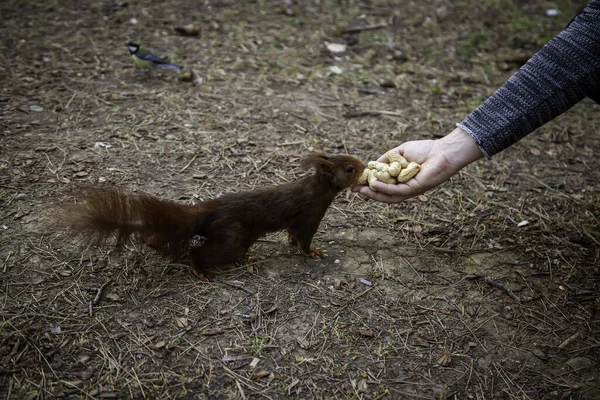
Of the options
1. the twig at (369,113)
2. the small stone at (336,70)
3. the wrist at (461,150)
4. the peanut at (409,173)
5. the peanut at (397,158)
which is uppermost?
the wrist at (461,150)

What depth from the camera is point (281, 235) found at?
320 centimetres

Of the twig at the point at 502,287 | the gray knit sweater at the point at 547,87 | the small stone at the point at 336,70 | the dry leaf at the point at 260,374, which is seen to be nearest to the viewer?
the dry leaf at the point at 260,374

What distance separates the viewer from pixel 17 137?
3.61 metres

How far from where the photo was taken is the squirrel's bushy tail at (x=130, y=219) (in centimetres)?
239

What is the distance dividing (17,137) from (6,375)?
202 centimetres

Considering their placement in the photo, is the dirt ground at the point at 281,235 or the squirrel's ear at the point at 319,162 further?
the squirrel's ear at the point at 319,162

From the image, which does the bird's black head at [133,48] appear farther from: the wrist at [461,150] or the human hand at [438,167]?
the wrist at [461,150]

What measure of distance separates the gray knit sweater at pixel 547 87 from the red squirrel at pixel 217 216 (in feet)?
2.49

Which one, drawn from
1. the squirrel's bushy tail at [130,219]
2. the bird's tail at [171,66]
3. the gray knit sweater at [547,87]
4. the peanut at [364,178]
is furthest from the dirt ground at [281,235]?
the gray knit sweater at [547,87]

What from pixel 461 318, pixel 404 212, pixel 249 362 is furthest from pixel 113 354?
pixel 404 212

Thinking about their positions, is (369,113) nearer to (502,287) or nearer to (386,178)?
(386,178)

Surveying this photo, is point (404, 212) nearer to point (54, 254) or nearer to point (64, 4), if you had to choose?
point (54, 254)

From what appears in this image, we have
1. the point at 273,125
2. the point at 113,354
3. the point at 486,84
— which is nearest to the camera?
the point at 113,354

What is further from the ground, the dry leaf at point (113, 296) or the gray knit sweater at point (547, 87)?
the gray knit sweater at point (547, 87)
